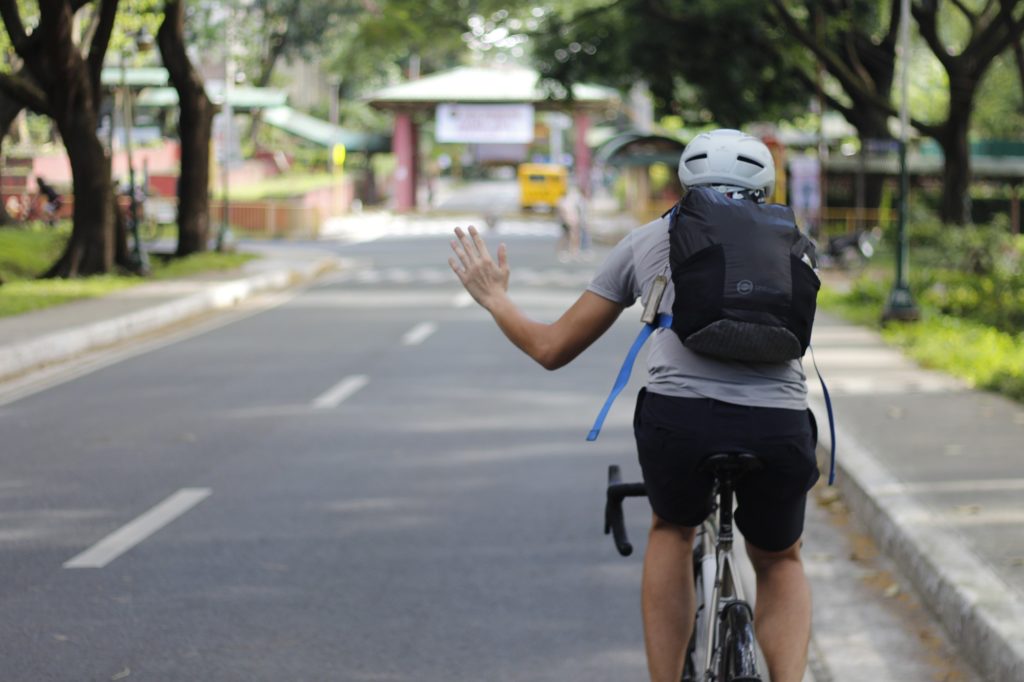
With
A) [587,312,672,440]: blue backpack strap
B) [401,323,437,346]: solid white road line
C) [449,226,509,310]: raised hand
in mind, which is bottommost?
[401,323,437,346]: solid white road line

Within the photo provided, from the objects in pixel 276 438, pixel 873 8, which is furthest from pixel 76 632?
pixel 873 8

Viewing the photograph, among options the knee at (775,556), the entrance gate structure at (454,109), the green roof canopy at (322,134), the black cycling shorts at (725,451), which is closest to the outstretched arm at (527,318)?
the black cycling shorts at (725,451)

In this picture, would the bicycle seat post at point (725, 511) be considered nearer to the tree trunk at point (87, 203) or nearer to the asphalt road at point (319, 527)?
the asphalt road at point (319, 527)

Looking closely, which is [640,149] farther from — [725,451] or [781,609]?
[725,451]

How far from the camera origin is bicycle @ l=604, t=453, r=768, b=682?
3.86m

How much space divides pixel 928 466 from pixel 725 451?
17.1ft

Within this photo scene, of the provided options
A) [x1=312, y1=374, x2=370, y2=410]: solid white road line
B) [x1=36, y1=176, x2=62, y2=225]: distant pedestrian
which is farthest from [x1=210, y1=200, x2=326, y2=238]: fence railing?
[x1=312, y1=374, x2=370, y2=410]: solid white road line

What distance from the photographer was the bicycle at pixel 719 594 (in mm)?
3859

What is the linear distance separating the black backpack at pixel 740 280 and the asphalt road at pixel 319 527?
1.96m

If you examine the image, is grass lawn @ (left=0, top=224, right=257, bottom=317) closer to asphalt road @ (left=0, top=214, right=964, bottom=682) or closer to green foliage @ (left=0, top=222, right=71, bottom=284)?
green foliage @ (left=0, top=222, right=71, bottom=284)

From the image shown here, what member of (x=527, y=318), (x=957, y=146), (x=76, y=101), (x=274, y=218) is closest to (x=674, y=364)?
(x=527, y=318)

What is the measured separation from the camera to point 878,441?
31.7ft

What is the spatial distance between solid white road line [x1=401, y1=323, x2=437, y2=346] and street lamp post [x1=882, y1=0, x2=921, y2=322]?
16.1 ft

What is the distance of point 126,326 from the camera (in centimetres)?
Result: 1783
